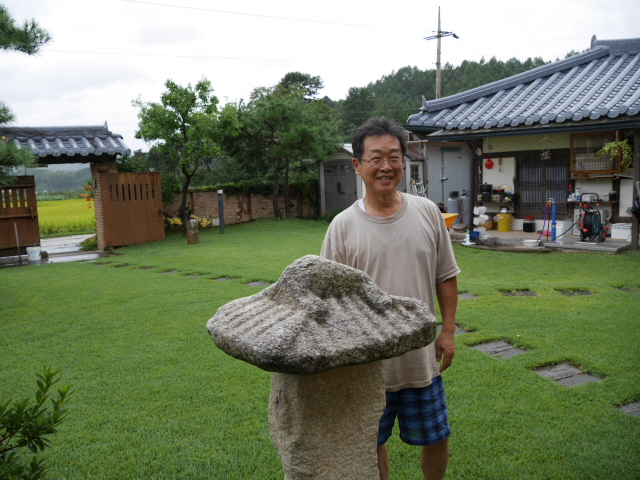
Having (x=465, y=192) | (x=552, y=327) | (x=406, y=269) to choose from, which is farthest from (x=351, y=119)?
(x=406, y=269)

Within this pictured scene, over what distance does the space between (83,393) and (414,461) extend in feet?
8.66

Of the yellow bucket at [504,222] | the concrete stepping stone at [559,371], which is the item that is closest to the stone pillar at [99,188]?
the yellow bucket at [504,222]

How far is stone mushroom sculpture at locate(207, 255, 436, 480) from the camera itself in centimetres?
156

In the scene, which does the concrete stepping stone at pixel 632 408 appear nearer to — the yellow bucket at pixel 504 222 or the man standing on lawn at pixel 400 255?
the man standing on lawn at pixel 400 255

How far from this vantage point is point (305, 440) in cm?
179

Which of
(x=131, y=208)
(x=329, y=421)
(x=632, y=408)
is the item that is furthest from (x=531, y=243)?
(x=131, y=208)

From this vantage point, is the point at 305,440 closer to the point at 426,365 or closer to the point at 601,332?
the point at 426,365

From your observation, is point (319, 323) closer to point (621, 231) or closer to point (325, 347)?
point (325, 347)

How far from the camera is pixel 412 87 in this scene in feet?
176

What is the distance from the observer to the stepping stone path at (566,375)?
153 inches

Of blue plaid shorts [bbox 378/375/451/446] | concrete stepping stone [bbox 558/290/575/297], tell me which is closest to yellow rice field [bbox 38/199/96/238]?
concrete stepping stone [bbox 558/290/575/297]

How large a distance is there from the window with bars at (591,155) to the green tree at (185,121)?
954 cm

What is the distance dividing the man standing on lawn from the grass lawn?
2.52 ft

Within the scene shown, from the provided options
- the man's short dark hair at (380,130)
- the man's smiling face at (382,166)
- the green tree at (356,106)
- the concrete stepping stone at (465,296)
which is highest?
the green tree at (356,106)
